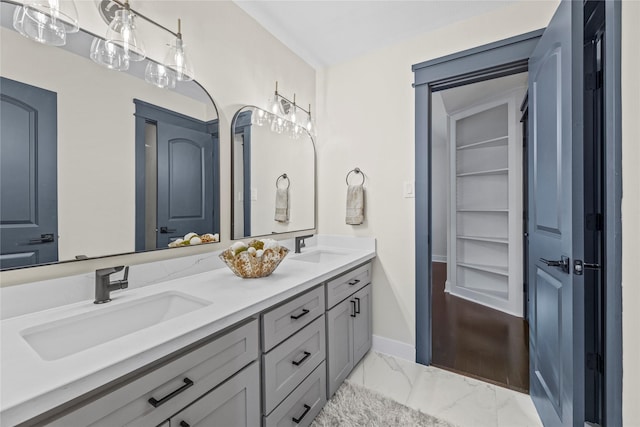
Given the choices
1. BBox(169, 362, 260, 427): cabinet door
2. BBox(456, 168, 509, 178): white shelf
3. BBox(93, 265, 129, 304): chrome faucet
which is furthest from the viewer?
BBox(456, 168, 509, 178): white shelf

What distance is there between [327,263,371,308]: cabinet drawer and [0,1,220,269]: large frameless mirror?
828 millimetres

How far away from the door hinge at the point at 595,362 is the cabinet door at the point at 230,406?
1.59 m

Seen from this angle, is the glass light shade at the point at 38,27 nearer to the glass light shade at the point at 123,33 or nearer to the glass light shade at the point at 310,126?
the glass light shade at the point at 123,33

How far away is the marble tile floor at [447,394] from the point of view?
5.16 ft

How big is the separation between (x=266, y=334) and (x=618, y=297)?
1.17m

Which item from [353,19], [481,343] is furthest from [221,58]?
[481,343]

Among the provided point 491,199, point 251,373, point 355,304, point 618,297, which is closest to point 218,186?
point 251,373

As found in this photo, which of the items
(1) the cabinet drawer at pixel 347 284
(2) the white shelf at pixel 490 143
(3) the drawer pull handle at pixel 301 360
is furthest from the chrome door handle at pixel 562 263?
(2) the white shelf at pixel 490 143

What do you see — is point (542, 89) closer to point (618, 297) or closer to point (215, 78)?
point (618, 297)

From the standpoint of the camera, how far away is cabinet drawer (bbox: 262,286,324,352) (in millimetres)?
1189

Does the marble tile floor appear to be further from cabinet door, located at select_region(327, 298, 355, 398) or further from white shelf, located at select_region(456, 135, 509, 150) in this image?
white shelf, located at select_region(456, 135, 509, 150)

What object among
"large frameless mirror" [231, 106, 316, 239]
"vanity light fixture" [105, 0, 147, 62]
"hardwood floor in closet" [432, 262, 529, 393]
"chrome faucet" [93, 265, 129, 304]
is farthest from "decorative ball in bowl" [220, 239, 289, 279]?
"hardwood floor in closet" [432, 262, 529, 393]

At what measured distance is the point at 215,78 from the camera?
1691mm

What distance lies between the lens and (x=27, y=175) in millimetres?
997
